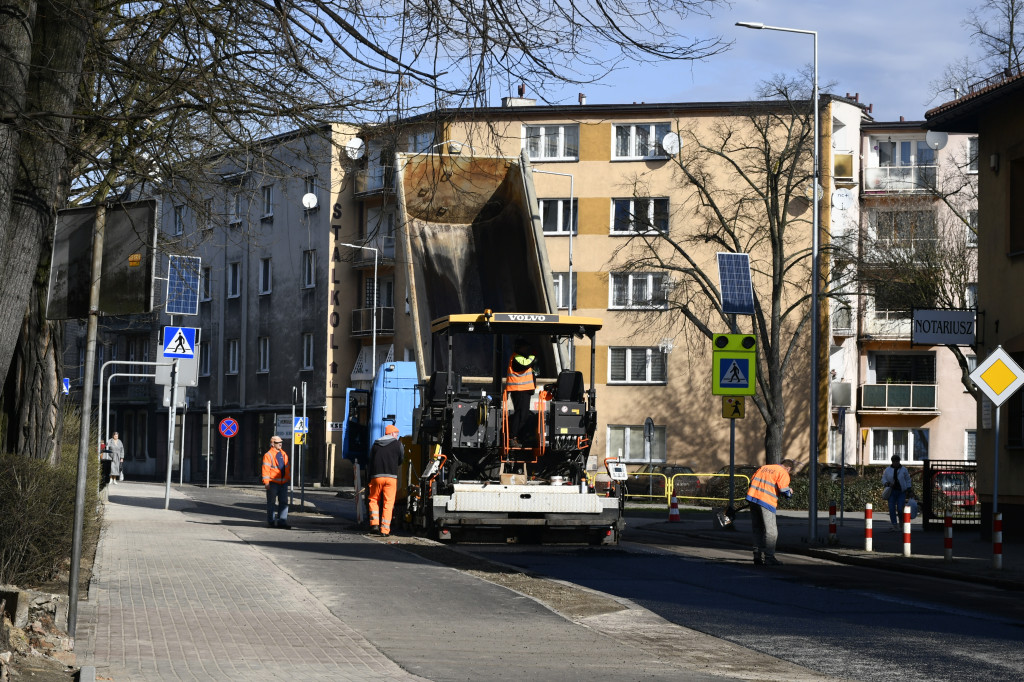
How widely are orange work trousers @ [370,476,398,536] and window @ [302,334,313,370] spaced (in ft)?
130

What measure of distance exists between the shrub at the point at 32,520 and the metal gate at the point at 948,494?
62.9 feet

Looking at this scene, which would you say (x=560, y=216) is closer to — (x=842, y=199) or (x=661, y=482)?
(x=842, y=199)

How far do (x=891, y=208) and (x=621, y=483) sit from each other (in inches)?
1348

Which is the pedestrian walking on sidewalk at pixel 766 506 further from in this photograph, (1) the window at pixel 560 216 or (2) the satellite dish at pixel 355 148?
(1) the window at pixel 560 216

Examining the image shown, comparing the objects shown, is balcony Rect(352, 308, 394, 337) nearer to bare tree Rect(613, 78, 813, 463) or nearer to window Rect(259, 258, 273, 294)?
window Rect(259, 258, 273, 294)

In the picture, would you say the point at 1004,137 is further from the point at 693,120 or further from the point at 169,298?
the point at 693,120

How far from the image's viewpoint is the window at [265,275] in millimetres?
62719

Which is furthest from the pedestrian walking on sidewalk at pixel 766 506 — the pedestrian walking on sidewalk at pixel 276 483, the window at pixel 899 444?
the window at pixel 899 444

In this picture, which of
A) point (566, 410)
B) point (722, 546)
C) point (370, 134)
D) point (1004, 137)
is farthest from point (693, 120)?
point (370, 134)

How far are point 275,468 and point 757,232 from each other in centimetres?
2370

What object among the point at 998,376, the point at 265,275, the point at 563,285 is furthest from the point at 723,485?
the point at 998,376

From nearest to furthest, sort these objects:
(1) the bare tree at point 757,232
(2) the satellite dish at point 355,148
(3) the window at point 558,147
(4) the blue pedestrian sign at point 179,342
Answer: (2) the satellite dish at point 355,148 < (4) the blue pedestrian sign at point 179,342 < (1) the bare tree at point 757,232 < (3) the window at point 558,147

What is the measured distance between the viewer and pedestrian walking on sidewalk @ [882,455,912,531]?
29.0m

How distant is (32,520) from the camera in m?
10.3
